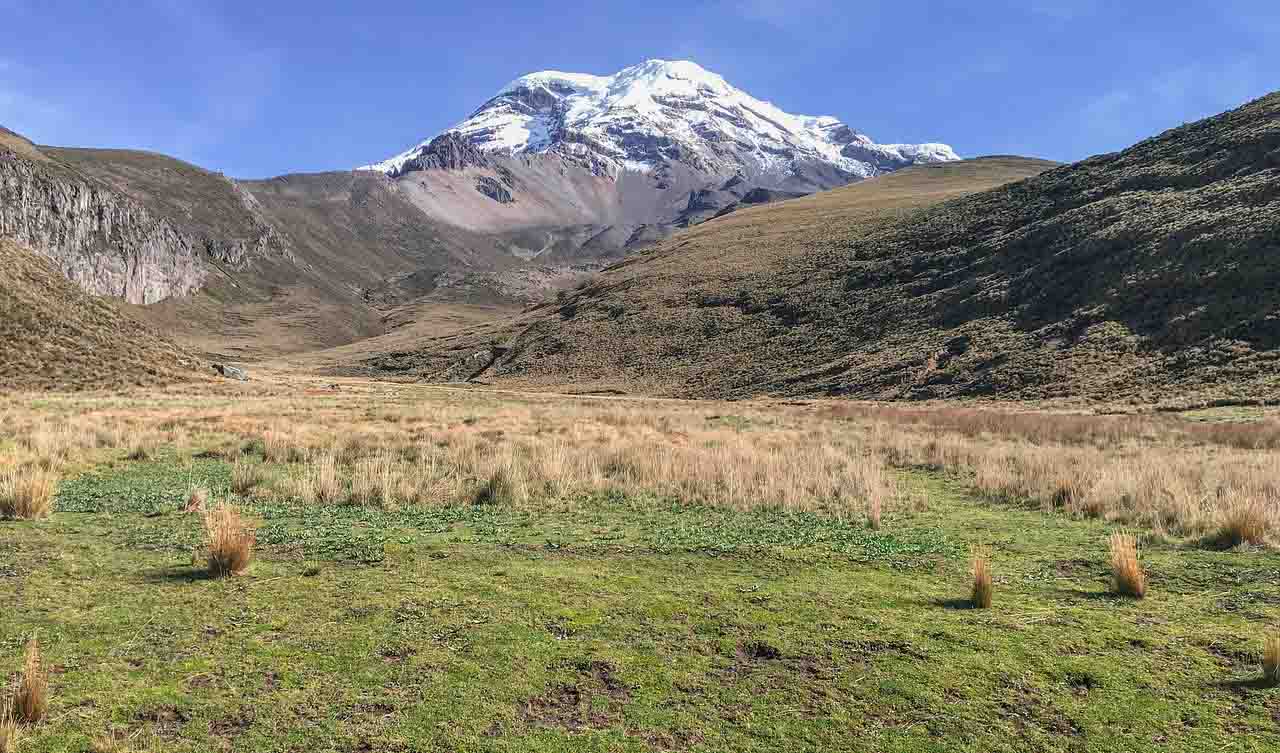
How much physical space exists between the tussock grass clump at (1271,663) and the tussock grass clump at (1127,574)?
1.87 metres

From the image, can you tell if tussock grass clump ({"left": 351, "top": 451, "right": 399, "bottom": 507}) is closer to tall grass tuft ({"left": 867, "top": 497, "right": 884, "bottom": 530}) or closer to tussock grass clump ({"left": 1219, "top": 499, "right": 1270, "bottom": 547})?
tall grass tuft ({"left": 867, "top": 497, "right": 884, "bottom": 530})

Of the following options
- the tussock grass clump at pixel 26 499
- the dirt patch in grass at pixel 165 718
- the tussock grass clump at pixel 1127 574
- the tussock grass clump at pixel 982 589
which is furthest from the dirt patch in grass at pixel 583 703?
the tussock grass clump at pixel 26 499

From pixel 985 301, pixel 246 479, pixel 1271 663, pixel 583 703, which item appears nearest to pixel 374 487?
pixel 246 479

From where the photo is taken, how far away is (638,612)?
6.83 meters

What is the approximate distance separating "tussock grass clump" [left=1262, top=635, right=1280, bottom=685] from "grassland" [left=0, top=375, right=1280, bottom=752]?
0.27 feet

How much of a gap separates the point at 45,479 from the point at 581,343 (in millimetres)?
84994

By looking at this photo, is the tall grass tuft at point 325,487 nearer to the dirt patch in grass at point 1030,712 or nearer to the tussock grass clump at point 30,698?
the tussock grass clump at point 30,698

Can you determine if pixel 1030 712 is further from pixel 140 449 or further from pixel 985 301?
pixel 985 301

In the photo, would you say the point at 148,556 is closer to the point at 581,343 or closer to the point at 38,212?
the point at 581,343

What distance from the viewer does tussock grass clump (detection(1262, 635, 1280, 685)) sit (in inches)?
208

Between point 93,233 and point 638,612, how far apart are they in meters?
160

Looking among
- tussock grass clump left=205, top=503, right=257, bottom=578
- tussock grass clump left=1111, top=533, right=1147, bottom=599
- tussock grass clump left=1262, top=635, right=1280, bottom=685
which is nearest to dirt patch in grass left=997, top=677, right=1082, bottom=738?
tussock grass clump left=1262, top=635, right=1280, bottom=685

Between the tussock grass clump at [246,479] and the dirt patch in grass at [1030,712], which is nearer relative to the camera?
the dirt patch in grass at [1030,712]

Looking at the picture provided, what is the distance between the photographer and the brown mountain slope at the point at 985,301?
170 ft
